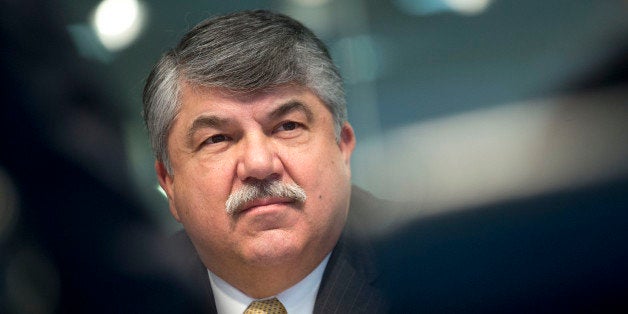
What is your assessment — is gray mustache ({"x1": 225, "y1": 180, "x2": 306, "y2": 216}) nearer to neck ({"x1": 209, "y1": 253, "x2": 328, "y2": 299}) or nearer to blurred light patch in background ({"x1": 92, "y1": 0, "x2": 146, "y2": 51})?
neck ({"x1": 209, "y1": 253, "x2": 328, "y2": 299})

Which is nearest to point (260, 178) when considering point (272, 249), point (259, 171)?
point (259, 171)

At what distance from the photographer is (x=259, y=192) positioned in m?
1.22

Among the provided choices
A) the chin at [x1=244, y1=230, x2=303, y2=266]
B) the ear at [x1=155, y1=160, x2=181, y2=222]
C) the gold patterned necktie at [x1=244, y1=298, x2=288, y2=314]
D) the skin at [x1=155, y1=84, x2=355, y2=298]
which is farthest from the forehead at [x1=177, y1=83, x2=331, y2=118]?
the gold patterned necktie at [x1=244, y1=298, x2=288, y2=314]

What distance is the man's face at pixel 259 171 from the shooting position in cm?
122

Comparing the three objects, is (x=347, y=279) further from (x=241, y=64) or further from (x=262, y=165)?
(x=241, y=64)

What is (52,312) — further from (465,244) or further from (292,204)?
(465,244)

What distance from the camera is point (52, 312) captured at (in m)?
1.37

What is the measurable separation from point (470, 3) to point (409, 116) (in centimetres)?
25

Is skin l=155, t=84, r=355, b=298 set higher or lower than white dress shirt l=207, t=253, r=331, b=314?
higher

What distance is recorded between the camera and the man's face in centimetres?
122

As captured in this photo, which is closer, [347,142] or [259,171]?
[259,171]

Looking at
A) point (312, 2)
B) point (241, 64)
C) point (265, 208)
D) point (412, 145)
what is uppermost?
point (312, 2)

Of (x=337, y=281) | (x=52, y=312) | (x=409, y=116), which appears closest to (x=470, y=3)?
(x=409, y=116)

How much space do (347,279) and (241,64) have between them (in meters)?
0.45
